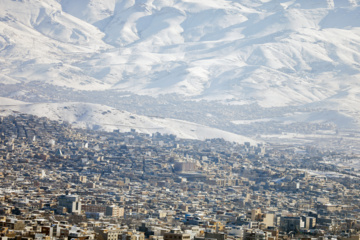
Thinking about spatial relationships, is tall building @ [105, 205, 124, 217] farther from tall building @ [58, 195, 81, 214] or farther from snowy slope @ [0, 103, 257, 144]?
snowy slope @ [0, 103, 257, 144]

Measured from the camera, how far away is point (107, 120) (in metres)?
165

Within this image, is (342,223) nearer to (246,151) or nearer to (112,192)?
(112,192)

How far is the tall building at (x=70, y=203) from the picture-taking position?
235 ft

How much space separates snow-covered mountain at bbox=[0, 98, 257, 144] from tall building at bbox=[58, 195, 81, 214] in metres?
79.1

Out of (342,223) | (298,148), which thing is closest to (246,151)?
(298,148)

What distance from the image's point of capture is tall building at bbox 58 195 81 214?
7175cm

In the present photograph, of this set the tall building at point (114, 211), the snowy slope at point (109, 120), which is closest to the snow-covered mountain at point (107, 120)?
the snowy slope at point (109, 120)

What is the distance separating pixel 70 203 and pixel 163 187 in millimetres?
28718

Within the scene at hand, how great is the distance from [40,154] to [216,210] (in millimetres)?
34615

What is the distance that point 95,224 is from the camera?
5944cm

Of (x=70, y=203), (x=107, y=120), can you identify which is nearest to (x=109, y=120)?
(x=107, y=120)

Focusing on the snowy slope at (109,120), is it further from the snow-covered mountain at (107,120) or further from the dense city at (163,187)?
the dense city at (163,187)

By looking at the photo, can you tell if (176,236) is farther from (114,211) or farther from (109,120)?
(109,120)

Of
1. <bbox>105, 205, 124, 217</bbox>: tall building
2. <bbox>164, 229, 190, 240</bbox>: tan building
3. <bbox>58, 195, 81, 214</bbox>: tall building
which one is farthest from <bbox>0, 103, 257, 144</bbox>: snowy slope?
<bbox>164, 229, 190, 240</bbox>: tan building
